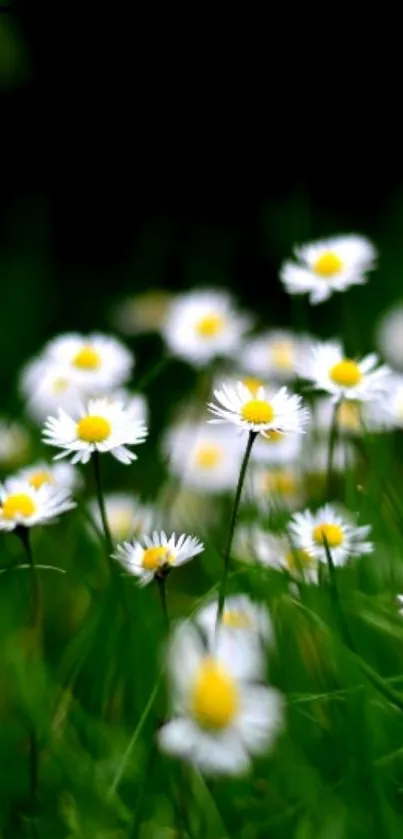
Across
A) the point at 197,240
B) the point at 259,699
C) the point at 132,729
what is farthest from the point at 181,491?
the point at 197,240

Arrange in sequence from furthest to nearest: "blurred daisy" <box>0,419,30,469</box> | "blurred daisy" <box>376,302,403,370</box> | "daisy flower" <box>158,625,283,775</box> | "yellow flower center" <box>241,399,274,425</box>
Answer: "blurred daisy" <box>376,302,403,370</box>
"blurred daisy" <box>0,419,30,469</box>
"yellow flower center" <box>241,399,274,425</box>
"daisy flower" <box>158,625,283,775</box>

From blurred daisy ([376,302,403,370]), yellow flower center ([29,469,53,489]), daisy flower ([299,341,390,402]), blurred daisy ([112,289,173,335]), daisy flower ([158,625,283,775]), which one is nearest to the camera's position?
daisy flower ([158,625,283,775])

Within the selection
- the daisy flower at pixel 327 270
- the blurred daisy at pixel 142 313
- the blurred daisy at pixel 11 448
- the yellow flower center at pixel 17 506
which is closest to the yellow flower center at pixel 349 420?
the daisy flower at pixel 327 270

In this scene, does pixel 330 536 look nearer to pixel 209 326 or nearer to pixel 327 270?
pixel 327 270

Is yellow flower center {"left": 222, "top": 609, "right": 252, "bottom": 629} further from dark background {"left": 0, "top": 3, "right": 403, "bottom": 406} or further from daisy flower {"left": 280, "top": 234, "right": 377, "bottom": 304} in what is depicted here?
dark background {"left": 0, "top": 3, "right": 403, "bottom": 406}

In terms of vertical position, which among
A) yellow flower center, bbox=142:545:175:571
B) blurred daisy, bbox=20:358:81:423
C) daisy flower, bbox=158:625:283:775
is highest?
blurred daisy, bbox=20:358:81:423

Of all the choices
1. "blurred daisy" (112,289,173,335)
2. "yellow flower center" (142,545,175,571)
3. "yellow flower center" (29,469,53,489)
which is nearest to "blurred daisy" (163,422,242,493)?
"yellow flower center" (29,469,53,489)

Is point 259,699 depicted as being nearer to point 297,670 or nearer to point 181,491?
point 297,670
